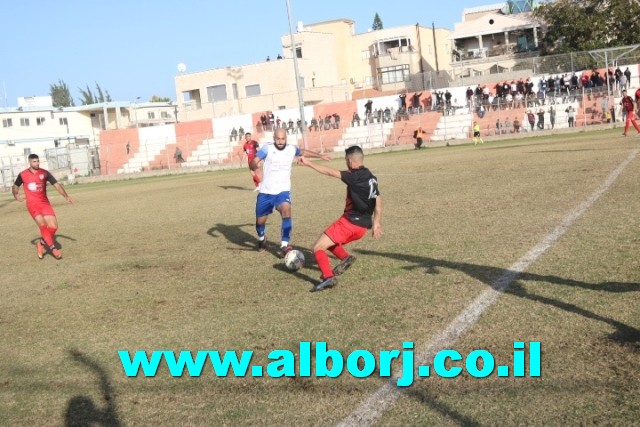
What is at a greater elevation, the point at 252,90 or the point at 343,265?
the point at 252,90

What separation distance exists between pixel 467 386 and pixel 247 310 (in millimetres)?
3098

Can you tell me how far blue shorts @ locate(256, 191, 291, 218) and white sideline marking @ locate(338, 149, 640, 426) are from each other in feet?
12.3

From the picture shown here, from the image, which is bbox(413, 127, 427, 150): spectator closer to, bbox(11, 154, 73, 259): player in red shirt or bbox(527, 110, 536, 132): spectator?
bbox(527, 110, 536, 132): spectator

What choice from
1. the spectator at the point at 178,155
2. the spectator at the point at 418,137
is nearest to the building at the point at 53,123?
the spectator at the point at 178,155

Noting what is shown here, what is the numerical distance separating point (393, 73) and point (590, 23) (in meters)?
22.2

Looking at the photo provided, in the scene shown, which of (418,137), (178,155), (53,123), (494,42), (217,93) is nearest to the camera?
(418,137)

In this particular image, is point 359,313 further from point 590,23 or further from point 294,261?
point 590,23

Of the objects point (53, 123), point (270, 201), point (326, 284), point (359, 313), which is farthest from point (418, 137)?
point (53, 123)

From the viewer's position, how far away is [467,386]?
4.86 meters

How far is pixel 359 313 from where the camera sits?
688 cm

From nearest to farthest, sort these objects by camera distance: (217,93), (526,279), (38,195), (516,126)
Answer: (526,279) < (38,195) < (516,126) < (217,93)

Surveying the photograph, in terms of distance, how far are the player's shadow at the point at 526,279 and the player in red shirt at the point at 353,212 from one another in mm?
830

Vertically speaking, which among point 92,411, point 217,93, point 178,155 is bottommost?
point 92,411

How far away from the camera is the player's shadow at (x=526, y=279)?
557 cm
